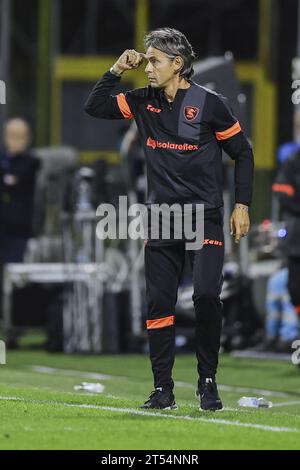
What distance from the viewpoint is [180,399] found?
10.5 meters

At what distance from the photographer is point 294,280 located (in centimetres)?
1352

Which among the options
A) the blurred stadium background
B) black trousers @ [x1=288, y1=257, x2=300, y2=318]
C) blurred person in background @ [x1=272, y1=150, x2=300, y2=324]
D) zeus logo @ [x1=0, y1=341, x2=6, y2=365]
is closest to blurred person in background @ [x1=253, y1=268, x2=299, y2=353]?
the blurred stadium background

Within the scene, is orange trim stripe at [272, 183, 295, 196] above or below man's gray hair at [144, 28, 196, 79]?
below

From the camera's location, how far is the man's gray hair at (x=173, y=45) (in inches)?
339

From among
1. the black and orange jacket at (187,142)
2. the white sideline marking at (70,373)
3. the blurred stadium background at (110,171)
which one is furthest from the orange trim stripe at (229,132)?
the white sideline marking at (70,373)

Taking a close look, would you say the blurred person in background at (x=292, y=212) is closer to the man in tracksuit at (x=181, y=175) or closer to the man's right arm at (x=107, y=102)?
the man in tracksuit at (x=181, y=175)

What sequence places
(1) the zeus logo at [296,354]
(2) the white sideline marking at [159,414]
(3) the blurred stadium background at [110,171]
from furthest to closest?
(3) the blurred stadium background at [110,171]
(1) the zeus logo at [296,354]
(2) the white sideline marking at [159,414]

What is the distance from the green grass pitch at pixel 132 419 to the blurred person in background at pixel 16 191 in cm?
377

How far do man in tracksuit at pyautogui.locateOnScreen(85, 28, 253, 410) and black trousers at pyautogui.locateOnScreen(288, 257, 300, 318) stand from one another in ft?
15.8

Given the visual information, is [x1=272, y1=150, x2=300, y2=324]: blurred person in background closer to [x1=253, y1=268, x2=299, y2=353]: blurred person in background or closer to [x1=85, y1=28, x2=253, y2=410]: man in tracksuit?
[x1=253, y1=268, x2=299, y2=353]: blurred person in background

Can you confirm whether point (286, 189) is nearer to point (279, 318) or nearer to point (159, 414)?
point (279, 318)

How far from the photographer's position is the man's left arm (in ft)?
28.3

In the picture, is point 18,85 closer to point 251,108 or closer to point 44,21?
point 44,21
